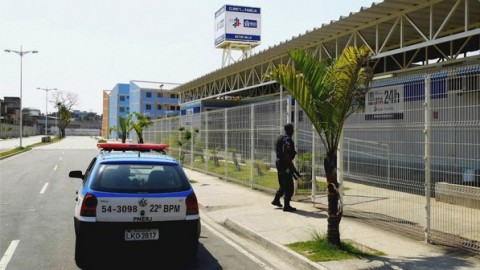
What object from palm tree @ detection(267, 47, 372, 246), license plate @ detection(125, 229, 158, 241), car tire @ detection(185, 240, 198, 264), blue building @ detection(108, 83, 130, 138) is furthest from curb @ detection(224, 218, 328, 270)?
blue building @ detection(108, 83, 130, 138)

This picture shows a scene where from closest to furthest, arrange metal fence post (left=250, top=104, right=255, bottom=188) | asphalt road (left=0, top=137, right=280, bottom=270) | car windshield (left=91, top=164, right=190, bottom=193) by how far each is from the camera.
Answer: car windshield (left=91, top=164, right=190, bottom=193), asphalt road (left=0, top=137, right=280, bottom=270), metal fence post (left=250, top=104, right=255, bottom=188)

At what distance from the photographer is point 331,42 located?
20.4m

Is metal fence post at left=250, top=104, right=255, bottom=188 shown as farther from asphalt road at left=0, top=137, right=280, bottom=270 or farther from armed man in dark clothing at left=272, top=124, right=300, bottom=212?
asphalt road at left=0, top=137, right=280, bottom=270

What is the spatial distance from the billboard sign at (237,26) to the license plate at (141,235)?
39130 millimetres

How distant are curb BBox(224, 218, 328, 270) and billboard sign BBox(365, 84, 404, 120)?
3.08 m

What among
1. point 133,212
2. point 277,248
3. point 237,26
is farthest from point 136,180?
point 237,26

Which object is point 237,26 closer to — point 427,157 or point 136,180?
point 427,157

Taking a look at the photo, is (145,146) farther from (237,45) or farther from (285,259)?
(237,45)

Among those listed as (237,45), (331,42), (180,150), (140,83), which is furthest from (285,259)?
(140,83)

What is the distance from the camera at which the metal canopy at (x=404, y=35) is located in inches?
578

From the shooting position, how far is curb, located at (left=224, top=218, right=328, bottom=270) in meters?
6.22

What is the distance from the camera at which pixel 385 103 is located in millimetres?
8320

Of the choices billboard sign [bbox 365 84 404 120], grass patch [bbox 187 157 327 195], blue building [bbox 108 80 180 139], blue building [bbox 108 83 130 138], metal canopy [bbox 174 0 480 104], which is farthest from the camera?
blue building [bbox 108 83 130 138]

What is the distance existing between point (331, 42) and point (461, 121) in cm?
1427
